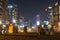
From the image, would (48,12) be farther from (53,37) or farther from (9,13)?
(53,37)

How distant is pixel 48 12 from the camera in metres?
147

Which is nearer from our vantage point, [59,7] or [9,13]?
[59,7]

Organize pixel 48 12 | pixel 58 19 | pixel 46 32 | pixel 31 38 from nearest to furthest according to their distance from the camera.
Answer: pixel 31 38
pixel 46 32
pixel 58 19
pixel 48 12

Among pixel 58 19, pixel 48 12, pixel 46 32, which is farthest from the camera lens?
pixel 48 12

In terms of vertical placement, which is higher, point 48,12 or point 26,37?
point 48,12

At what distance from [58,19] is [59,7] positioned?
9.72 metres

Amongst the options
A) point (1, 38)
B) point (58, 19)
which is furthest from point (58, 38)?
point (58, 19)

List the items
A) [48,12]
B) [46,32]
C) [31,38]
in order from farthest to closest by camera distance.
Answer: [48,12], [46,32], [31,38]

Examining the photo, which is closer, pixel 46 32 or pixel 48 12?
pixel 46 32

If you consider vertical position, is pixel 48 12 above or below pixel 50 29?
above

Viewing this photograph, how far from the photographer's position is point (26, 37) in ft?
43.5

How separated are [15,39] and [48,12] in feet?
444

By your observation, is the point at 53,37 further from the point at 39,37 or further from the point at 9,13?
the point at 9,13

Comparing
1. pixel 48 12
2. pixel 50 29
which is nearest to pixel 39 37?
pixel 50 29
